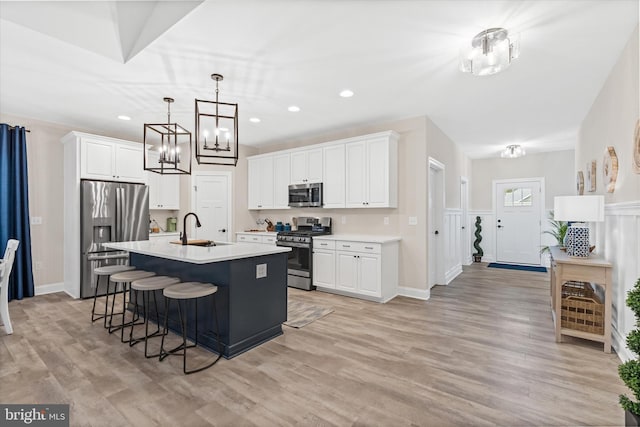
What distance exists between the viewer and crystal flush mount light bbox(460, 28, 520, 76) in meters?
2.31

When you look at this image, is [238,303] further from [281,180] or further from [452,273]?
[452,273]

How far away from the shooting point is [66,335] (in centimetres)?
308

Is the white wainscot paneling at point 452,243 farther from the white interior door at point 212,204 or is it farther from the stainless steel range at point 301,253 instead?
the white interior door at point 212,204

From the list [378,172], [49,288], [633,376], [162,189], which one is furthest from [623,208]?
[49,288]

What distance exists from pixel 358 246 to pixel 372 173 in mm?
1135

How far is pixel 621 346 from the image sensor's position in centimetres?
257

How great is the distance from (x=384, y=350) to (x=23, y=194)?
5368 mm

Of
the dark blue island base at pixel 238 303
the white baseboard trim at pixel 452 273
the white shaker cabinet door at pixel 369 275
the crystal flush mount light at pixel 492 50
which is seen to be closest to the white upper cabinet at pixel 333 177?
the white shaker cabinet door at pixel 369 275

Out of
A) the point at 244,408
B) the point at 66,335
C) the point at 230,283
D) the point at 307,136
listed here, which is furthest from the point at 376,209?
the point at 66,335

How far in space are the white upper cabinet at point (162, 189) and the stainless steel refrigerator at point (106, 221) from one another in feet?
1.98

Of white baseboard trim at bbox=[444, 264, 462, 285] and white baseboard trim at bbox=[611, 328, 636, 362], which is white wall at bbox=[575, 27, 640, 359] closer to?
white baseboard trim at bbox=[611, 328, 636, 362]

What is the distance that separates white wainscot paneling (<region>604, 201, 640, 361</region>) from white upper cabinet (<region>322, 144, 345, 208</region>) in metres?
3.19

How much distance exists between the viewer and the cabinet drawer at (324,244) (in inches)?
183

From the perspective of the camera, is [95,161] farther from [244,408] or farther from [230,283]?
[244,408]
